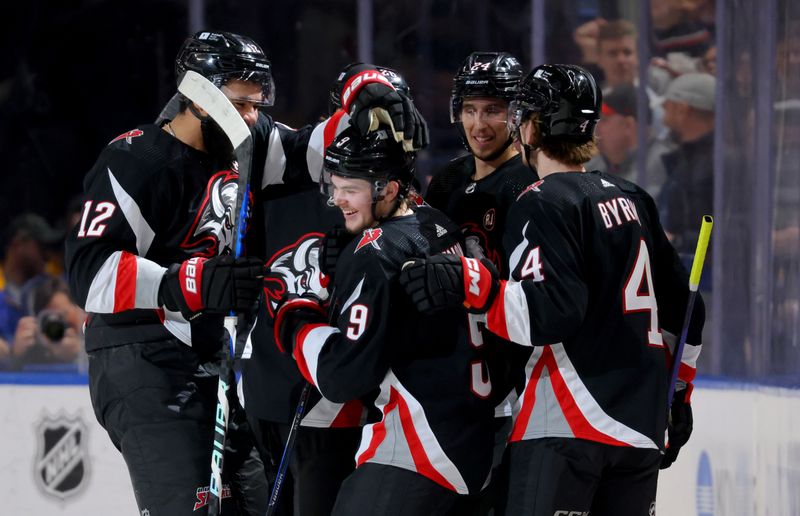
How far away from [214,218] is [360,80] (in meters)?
0.44

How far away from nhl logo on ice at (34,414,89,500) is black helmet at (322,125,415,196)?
201cm

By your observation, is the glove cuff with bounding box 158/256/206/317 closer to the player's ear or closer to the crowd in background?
the player's ear

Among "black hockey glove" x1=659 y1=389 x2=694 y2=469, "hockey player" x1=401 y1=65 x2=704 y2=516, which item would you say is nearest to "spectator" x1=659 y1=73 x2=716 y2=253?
"black hockey glove" x1=659 y1=389 x2=694 y2=469

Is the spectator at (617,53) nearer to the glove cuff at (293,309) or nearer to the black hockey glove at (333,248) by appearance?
the black hockey glove at (333,248)

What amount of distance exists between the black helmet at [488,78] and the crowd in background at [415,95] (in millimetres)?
1170

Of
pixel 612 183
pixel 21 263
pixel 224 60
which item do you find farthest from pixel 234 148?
pixel 21 263

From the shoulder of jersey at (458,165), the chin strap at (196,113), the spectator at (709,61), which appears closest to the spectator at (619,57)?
the spectator at (709,61)

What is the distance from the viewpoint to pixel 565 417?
2.12 metres

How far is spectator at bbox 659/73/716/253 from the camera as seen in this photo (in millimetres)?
4227

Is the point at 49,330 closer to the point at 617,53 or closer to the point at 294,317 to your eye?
the point at 617,53

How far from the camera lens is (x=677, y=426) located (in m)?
2.46

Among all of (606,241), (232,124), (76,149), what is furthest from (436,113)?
(606,241)

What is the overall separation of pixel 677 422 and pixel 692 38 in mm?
2224

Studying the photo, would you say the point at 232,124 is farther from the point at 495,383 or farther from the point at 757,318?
the point at 757,318
